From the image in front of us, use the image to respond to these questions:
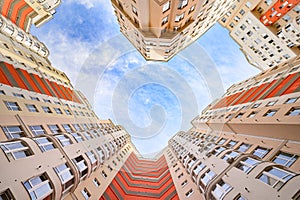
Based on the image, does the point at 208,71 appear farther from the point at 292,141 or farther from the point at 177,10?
the point at 292,141

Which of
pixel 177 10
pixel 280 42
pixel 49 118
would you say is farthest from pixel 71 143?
pixel 280 42

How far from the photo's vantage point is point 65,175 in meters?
11.9

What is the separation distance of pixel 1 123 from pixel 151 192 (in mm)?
23814

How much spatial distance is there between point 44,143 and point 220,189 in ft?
42.2

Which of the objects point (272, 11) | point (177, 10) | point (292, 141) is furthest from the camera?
point (272, 11)

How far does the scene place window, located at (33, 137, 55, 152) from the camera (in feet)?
37.2

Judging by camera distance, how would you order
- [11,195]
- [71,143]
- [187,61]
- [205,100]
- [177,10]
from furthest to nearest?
[187,61] < [205,100] < [177,10] < [71,143] < [11,195]

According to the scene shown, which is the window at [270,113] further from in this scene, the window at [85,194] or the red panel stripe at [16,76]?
the red panel stripe at [16,76]

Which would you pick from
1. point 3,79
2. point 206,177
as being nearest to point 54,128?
point 3,79

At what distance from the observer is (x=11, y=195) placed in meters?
7.41

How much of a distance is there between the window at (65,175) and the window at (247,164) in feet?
39.5

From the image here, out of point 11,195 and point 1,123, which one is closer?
point 11,195

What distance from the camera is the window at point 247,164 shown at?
425 inches

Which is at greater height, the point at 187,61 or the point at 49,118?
the point at 49,118
